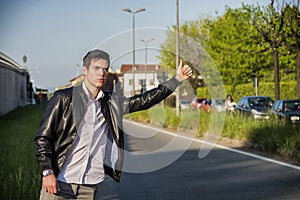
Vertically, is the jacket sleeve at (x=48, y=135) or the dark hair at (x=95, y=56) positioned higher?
the dark hair at (x=95, y=56)

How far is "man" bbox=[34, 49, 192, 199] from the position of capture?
398 cm

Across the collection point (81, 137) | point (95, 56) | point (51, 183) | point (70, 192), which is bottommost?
point (70, 192)

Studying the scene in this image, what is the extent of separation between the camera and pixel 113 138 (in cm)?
417

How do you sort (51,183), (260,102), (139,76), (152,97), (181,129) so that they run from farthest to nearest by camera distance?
(260,102) → (139,76) → (181,129) → (152,97) → (51,183)

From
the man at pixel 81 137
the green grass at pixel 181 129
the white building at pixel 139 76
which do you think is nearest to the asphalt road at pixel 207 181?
the green grass at pixel 181 129

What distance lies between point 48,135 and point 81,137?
249 millimetres

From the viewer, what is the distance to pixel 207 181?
387 inches

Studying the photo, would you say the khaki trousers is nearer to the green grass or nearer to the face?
the face

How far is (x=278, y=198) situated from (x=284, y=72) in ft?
137

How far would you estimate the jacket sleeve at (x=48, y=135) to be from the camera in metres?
3.91

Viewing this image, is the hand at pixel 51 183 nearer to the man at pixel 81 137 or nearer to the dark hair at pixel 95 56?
the man at pixel 81 137

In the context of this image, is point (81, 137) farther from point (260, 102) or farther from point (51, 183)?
point (260, 102)

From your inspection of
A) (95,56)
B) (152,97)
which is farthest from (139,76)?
(95,56)

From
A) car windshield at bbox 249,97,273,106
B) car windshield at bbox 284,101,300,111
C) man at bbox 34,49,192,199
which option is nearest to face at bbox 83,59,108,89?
man at bbox 34,49,192,199
